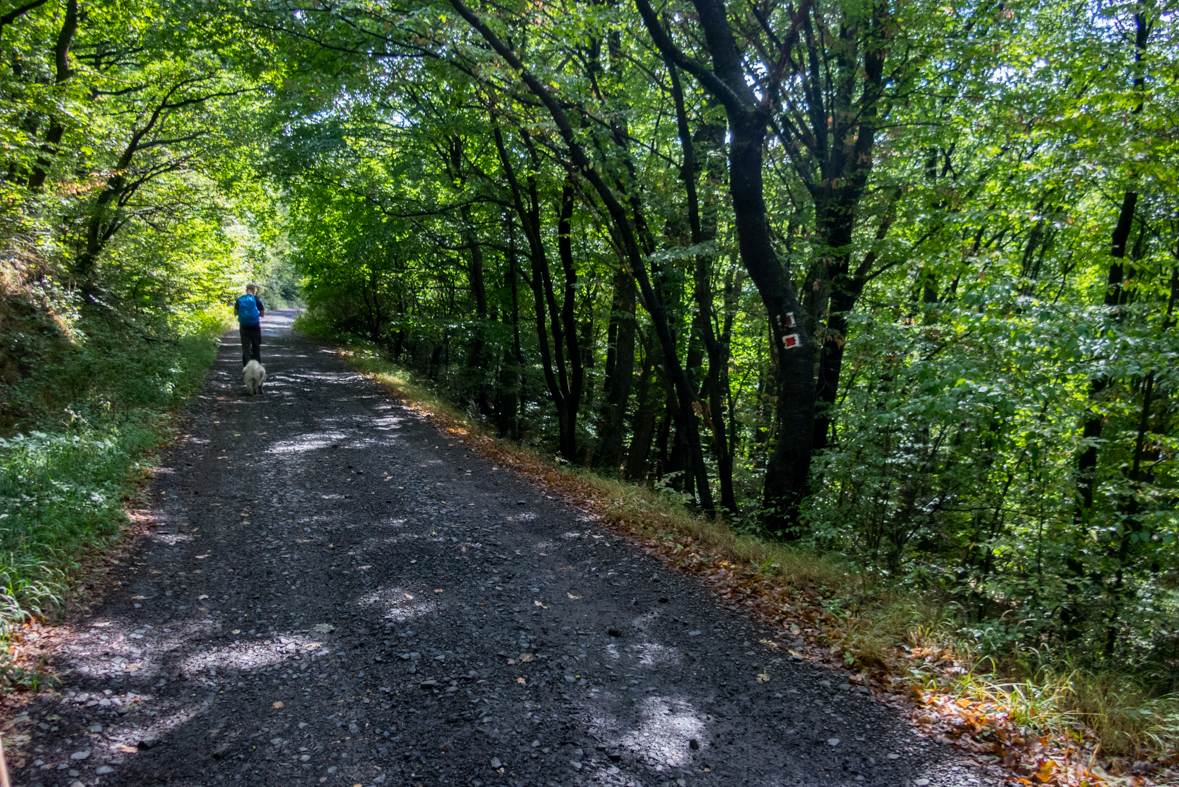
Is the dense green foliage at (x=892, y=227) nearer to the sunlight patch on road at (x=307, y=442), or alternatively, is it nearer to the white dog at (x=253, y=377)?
the white dog at (x=253, y=377)

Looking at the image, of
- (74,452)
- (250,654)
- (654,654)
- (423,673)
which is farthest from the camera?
(74,452)

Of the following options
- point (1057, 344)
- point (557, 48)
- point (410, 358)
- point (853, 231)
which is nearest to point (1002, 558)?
point (1057, 344)

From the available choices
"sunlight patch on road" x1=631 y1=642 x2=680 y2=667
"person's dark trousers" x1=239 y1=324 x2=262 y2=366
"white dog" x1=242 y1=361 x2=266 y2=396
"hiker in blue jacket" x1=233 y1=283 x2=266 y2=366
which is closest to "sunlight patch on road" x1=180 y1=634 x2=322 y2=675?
"sunlight patch on road" x1=631 y1=642 x2=680 y2=667

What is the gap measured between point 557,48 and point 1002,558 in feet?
30.7

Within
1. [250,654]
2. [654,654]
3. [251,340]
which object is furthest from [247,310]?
[654,654]

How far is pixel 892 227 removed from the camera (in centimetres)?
874

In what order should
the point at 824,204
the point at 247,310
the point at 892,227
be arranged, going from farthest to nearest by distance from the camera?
1. the point at 247,310
2. the point at 892,227
3. the point at 824,204

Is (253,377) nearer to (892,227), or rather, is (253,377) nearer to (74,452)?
(74,452)

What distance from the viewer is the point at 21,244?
912cm

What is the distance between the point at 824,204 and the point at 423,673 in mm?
7566

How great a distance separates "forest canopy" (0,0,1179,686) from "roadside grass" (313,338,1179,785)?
428 mm

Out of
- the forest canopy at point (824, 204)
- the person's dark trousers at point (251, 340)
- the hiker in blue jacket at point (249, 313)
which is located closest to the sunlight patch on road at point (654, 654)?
the forest canopy at point (824, 204)

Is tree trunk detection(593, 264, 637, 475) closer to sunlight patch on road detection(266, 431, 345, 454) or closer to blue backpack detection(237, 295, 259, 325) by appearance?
sunlight patch on road detection(266, 431, 345, 454)

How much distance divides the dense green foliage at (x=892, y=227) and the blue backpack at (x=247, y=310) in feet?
9.18
